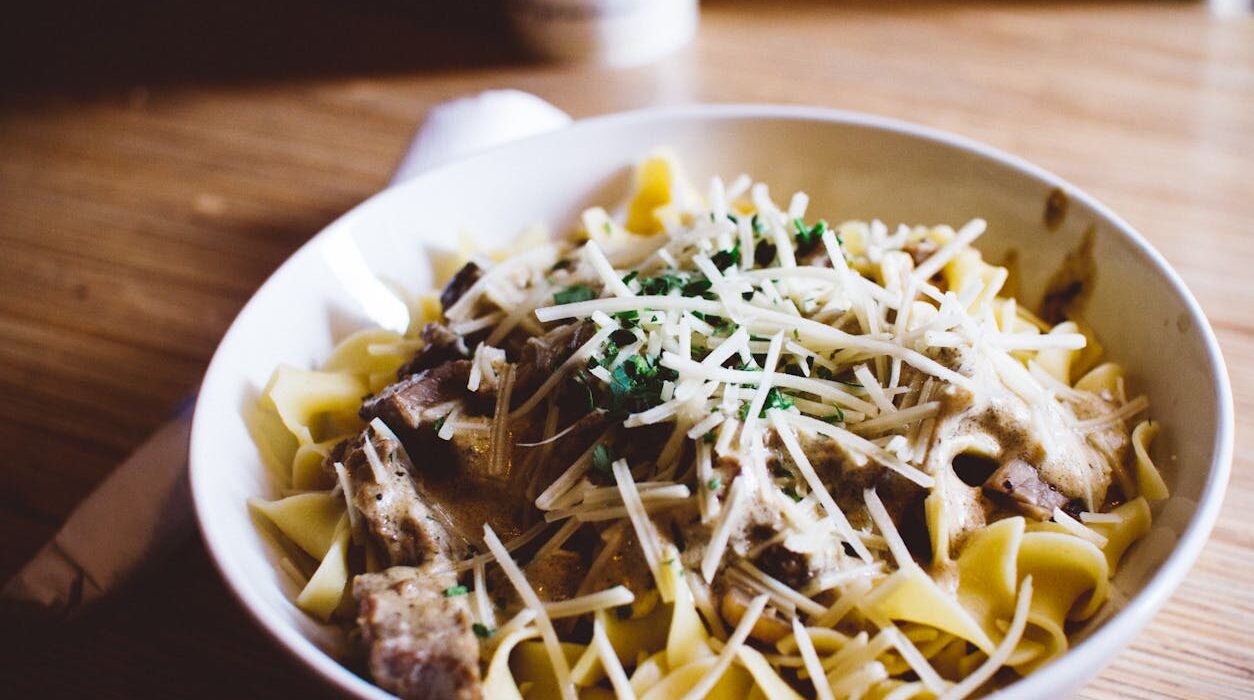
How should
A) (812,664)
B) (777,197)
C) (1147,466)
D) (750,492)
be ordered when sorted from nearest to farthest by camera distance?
(812,664) → (750,492) → (1147,466) → (777,197)

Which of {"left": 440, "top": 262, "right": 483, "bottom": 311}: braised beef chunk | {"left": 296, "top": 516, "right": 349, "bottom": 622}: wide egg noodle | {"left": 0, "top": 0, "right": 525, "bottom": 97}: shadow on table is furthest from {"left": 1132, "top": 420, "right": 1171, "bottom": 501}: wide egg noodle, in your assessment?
{"left": 0, "top": 0, "right": 525, "bottom": 97}: shadow on table

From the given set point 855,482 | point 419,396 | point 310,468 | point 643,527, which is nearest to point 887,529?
point 855,482

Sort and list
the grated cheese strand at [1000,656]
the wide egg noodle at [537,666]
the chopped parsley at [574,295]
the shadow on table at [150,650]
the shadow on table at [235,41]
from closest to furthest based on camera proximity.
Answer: the grated cheese strand at [1000,656]
the wide egg noodle at [537,666]
the shadow on table at [150,650]
the chopped parsley at [574,295]
the shadow on table at [235,41]

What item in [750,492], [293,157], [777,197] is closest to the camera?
[750,492]

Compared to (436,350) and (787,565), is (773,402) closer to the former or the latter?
(787,565)

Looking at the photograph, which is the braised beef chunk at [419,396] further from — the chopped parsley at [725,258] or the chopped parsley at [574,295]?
the chopped parsley at [725,258]

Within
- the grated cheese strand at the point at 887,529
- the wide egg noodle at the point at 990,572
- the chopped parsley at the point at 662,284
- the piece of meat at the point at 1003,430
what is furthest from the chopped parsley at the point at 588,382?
the wide egg noodle at the point at 990,572
